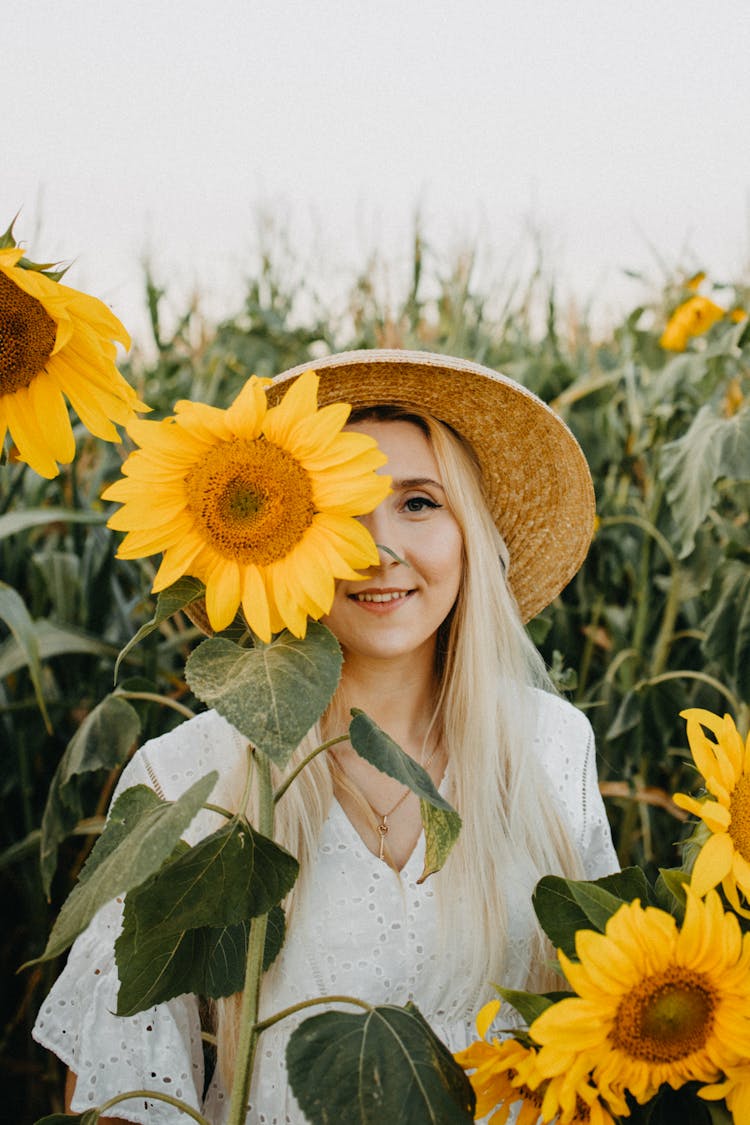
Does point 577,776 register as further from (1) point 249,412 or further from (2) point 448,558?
(1) point 249,412

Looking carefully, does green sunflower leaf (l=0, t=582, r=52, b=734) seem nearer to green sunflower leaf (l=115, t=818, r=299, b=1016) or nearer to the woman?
the woman

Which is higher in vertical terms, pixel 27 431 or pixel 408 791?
pixel 27 431

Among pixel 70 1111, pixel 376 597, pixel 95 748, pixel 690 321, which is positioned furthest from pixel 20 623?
pixel 690 321

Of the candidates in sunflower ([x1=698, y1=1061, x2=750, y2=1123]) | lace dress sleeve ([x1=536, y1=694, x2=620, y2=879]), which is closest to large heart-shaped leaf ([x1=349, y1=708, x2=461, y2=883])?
sunflower ([x1=698, y1=1061, x2=750, y2=1123])

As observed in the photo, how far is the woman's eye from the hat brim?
0.12 meters

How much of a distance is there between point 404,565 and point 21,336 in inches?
24.7

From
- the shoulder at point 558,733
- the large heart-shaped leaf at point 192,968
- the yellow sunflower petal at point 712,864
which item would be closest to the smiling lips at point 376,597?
the shoulder at point 558,733

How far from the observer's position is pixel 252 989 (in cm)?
69

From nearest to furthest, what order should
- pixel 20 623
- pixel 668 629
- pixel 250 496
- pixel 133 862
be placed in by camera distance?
pixel 133 862 < pixel 250 496 < pixel 20 623 < pixel 668 629

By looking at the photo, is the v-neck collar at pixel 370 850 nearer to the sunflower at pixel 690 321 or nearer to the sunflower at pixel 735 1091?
the sunflower at pixel 735 1091

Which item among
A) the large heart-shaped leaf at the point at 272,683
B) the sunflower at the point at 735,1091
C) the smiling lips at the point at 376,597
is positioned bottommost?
the sunflower at the point at 735,1091

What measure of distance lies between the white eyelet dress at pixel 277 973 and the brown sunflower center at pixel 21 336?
2.01 ft

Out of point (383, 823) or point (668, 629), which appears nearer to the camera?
point (383, 823)

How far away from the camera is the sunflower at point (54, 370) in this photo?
2.20 ft
